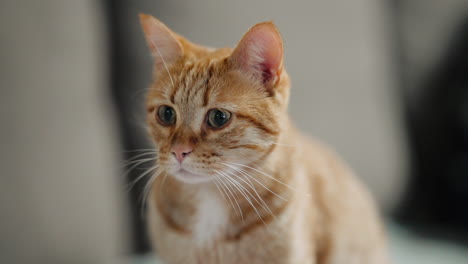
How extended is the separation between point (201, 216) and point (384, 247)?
685 millimetres

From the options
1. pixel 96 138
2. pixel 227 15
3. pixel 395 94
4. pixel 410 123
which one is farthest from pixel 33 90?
pixel 410 123

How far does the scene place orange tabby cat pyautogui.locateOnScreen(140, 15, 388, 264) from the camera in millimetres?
917

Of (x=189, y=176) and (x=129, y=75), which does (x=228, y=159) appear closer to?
(x=189, y=176)

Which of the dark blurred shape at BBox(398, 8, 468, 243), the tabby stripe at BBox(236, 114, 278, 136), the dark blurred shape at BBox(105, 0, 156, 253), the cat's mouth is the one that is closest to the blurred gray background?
the dark blurred shape at BBox(105, 0, 156, 253)

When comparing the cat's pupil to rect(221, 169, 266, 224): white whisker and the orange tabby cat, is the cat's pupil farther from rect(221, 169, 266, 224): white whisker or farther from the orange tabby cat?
rect(221, 169, 266, 224): white whisker

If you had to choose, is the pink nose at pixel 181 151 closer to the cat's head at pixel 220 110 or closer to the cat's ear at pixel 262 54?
the cat's head at pixel 220 110

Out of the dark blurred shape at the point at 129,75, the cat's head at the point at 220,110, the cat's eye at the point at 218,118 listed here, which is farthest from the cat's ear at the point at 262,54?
the dark blurred shape at the point at 129,75

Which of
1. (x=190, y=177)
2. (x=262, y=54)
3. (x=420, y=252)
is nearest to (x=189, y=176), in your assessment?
(x=190, y=177)

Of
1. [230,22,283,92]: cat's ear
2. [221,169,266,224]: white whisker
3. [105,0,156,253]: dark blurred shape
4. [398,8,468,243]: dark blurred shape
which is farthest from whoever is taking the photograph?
[398,8,468,243]: dark blurred shape

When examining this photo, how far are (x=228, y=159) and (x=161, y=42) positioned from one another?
0.31 metres

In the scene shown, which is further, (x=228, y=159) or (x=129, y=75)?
(x=129, y=75)

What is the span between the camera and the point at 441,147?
77.4 inches

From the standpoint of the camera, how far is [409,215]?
1988 millimetres

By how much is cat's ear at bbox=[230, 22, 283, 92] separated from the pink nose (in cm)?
21
